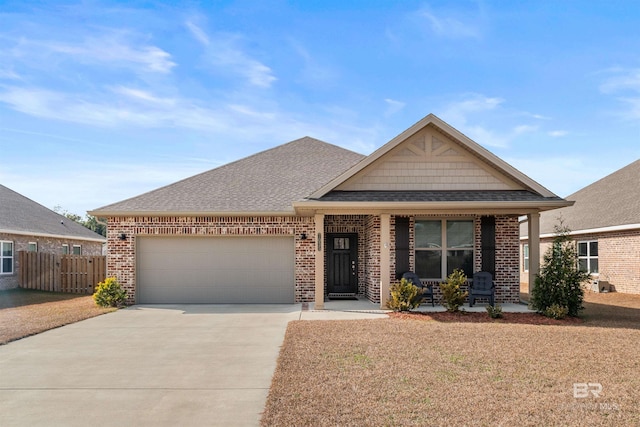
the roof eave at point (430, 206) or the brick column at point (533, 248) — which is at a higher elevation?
the roof eave at point (430, 206)

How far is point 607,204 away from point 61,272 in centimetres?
2304

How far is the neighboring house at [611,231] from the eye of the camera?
18.7 m

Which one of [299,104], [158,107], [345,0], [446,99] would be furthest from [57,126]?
[446,99]

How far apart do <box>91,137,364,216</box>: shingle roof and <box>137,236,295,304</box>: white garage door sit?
1.03m

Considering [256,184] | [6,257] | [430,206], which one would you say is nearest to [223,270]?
[256,184]

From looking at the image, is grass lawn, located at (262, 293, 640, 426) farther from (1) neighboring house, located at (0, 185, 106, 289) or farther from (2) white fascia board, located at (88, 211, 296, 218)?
(1) neighboring house, located at (0, 185, 106, 289)

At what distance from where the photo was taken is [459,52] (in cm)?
1405

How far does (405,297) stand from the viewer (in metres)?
13.0

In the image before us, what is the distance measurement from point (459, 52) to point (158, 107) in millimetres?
8771

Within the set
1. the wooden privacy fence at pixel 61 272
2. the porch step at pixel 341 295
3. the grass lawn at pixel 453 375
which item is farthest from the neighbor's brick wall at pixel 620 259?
the wooden privacy fence at pixel 61 272

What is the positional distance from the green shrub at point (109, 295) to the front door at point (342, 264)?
21.5 ft

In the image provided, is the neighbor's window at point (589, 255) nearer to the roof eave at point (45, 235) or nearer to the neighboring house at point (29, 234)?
the roof eave at point (45, 235)

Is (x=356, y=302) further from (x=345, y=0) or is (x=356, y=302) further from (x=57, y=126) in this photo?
(x=57, y=126)

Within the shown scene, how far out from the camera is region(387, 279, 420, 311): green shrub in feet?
42.3
